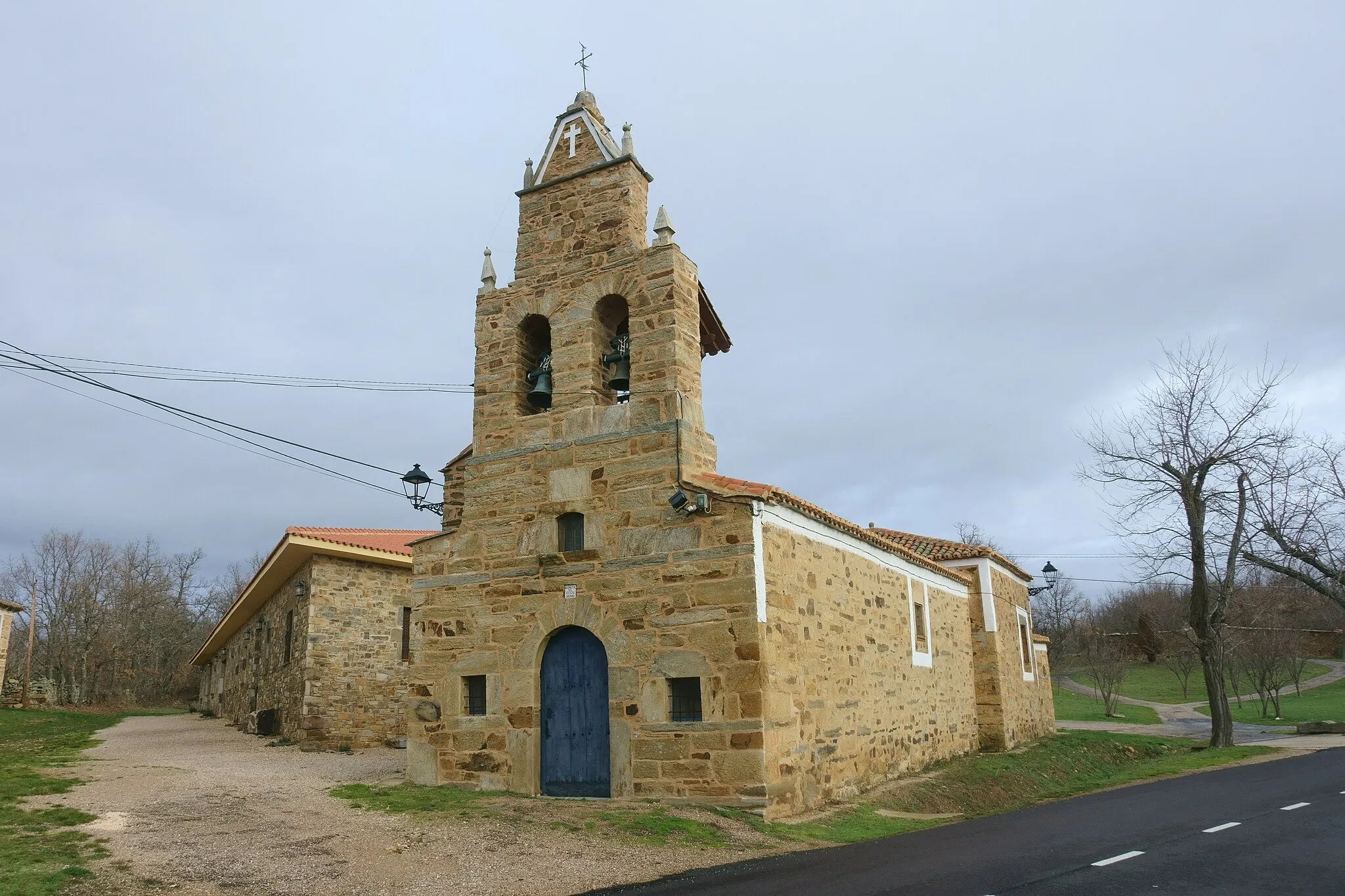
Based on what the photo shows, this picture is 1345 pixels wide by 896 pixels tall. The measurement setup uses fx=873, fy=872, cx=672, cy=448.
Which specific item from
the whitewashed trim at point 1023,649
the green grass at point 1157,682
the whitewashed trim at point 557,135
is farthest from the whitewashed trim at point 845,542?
the green grass at point 1157,682

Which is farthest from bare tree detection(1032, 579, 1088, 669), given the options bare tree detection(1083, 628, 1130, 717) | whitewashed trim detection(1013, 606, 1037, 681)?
whitewashed trim detection(1013, 606, 1037, 681)

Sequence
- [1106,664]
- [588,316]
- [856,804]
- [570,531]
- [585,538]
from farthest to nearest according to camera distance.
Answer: [1106,664]
[588,316]
[570,531]
[856,804]
[585,538]

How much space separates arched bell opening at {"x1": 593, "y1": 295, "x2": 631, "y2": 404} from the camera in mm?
11516

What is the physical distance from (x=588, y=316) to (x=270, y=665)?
14748 mm

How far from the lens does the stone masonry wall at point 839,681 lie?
9.86 meters

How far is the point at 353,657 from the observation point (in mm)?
17859

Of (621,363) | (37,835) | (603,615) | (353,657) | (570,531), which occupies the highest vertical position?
(621,363)

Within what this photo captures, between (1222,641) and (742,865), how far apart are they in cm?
1726

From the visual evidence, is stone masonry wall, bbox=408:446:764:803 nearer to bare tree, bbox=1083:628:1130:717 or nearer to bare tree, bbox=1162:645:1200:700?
bare tree, bbox=1083:628:1130:717

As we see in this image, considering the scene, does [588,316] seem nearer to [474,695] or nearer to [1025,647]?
[474,695]

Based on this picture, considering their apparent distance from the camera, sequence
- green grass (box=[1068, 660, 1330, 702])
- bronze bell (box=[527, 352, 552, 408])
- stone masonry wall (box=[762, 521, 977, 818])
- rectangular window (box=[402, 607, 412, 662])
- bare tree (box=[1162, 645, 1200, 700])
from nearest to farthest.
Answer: stone masonry wall (box=[762, 521, 977, 818])
bronze bell (box=[527, 352, 552, 408])
rectangular window (box=[402, 607, 412, 662])
bare tree (box=[1162, 645, 1200, 700])
green grass (box=[1068, 660, 1330, 702])

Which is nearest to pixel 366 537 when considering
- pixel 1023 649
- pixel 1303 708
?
pixel 1023 649

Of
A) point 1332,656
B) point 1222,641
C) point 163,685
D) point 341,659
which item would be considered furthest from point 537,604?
point 1332,656

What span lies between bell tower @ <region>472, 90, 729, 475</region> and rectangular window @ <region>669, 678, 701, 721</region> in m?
2.42
